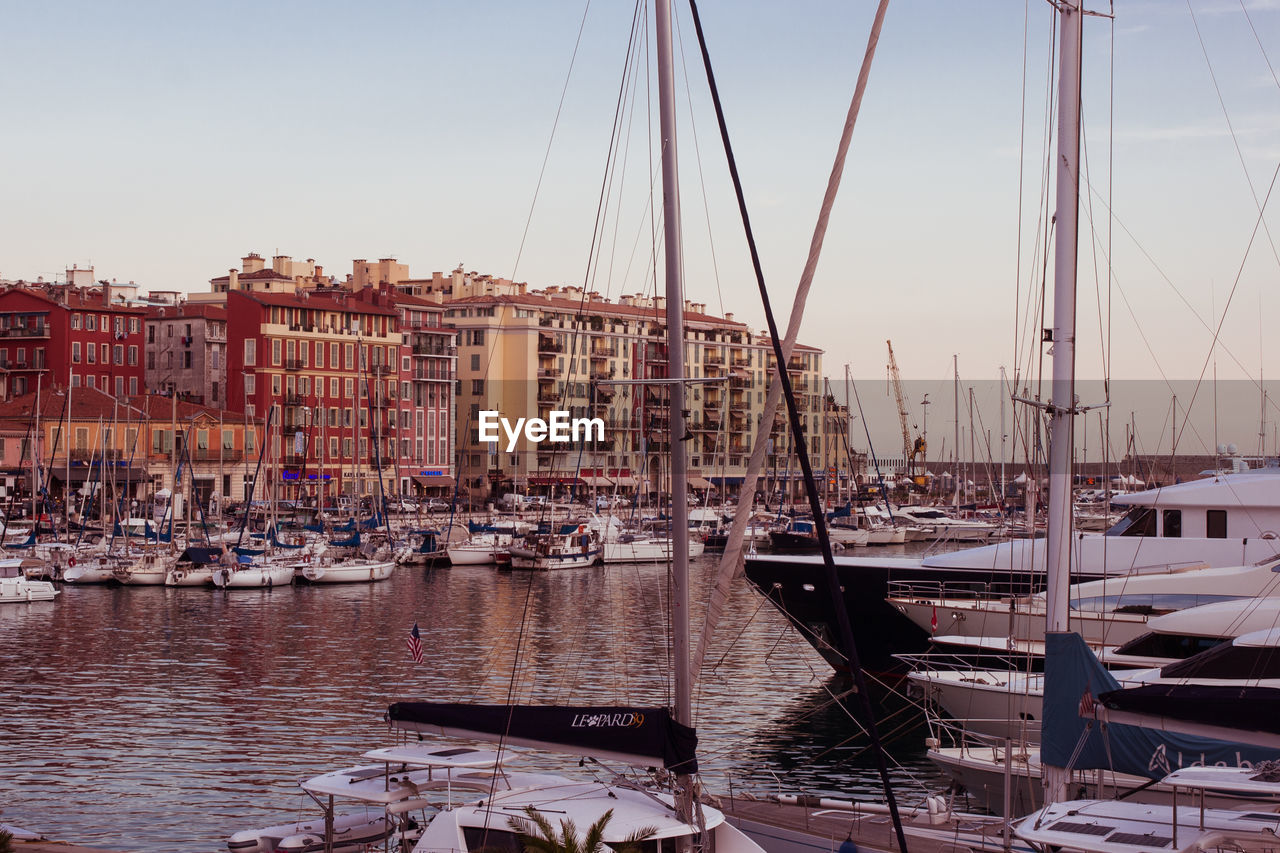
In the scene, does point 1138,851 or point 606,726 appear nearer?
point 1138,851

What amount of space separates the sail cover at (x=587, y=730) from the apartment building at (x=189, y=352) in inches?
3684

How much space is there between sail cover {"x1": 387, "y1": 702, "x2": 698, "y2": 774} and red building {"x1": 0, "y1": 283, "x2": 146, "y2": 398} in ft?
309

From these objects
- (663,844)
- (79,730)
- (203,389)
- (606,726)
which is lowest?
(79,730)

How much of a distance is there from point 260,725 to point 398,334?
81.4 m

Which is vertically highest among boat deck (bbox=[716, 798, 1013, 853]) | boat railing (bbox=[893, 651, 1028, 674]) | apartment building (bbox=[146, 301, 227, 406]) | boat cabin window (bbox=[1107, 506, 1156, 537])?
apartment building (bbox=[146, 301, 227, 406])

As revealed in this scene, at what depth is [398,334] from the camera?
110 metres

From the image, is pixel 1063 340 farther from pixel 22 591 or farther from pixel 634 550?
pixel 634 550

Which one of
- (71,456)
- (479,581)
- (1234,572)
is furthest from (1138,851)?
(71,456)

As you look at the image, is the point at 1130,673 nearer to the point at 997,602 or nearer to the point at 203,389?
the point at 997,602

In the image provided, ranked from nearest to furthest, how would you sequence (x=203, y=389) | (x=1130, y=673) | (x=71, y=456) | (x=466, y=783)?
(x=466, y=783)
(x=1130, y=673)
(x=71, y=456)
(x=203, y=389)

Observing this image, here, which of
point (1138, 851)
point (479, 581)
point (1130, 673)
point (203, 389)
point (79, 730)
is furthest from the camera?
point (203, 389)

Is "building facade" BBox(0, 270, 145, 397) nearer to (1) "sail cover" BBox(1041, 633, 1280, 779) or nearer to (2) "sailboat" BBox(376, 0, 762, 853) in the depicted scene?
(2) "sailboat" BBox(376, 0, 762, 853)

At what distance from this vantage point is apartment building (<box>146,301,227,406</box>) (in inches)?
4154

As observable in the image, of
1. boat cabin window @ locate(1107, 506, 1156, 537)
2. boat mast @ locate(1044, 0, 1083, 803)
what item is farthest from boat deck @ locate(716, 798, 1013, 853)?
boat cabin window @ locate(1107, 506, 1156, 537)
